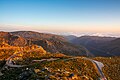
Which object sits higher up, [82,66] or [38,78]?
[38,78]

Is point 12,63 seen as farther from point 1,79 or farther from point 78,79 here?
point 78,79

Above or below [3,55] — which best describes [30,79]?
above

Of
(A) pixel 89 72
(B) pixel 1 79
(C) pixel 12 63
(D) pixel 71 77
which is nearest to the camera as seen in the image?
(D) pixel 71 77

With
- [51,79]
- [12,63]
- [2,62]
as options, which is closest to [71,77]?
[51,79]

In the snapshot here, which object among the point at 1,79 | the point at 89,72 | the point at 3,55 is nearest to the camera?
the point at 1,79

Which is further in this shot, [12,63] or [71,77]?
[12,63]

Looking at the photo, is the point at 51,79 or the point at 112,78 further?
the point at 112,78

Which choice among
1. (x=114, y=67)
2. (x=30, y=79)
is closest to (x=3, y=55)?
(x=114, y=67)

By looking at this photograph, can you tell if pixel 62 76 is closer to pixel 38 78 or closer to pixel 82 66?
pixel 38 78

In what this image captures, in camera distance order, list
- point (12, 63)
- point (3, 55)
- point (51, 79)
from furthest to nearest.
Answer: point (3, 55)
point (12, 63)
point (51, 79)
